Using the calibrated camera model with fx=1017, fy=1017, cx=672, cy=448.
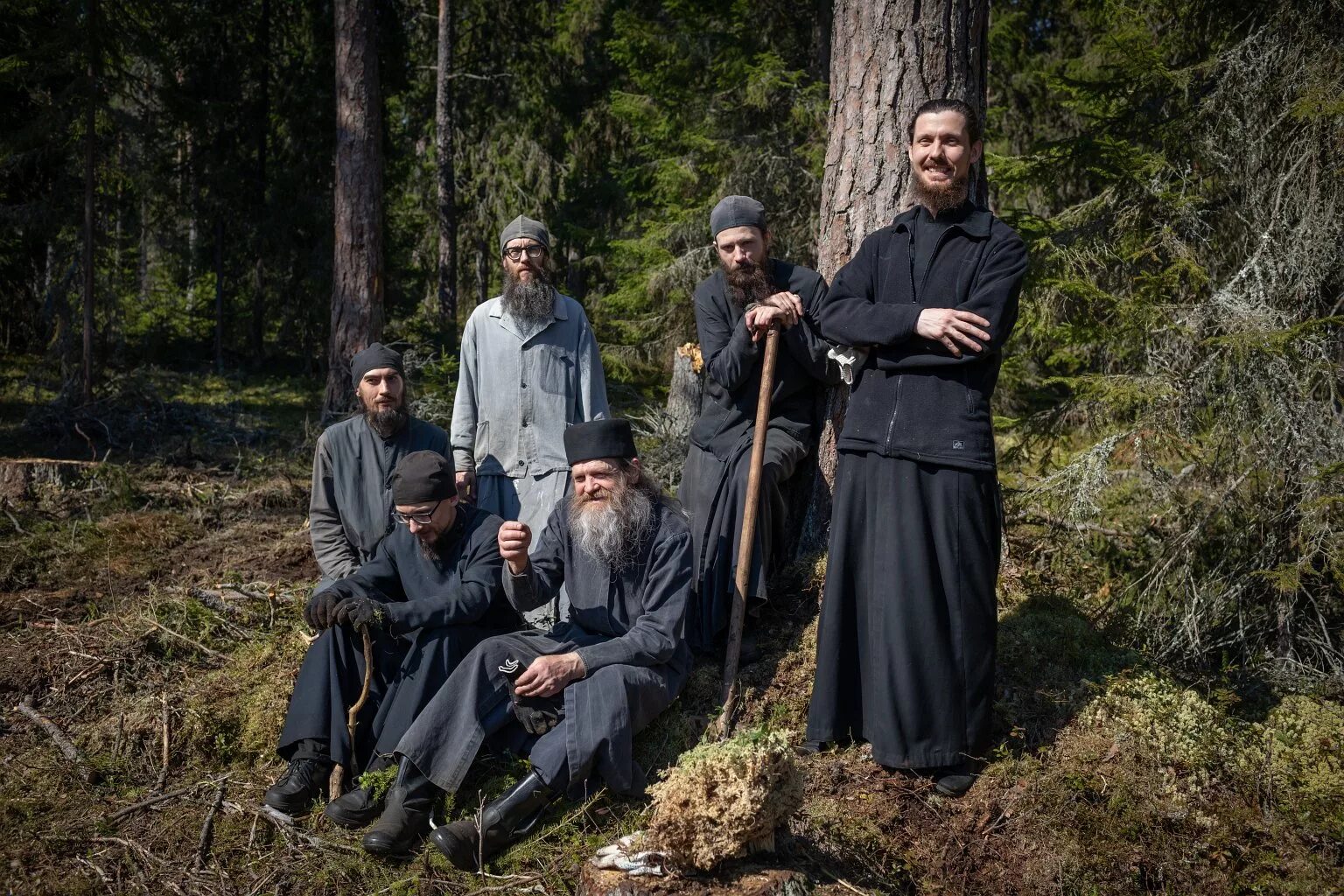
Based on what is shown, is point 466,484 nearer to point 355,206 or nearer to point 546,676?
point 546,676

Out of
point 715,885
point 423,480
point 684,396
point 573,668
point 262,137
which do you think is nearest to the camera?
point 715,885

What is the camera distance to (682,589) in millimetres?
4293

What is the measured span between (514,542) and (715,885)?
164cm

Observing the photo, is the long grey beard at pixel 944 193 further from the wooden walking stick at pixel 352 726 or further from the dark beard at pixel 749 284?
the wooden walking stick at pixel 352 726

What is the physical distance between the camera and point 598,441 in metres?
4.36

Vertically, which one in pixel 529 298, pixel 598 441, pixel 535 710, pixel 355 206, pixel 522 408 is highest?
pixel 355 206

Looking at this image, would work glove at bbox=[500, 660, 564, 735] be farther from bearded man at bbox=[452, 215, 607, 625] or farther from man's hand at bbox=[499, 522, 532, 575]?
bearded man at bbox=[452, 215, 607, 625]

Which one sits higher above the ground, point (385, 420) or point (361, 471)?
point (385, 420)

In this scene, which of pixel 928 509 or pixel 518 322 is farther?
pixel 518 322

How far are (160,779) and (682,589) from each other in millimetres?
2419

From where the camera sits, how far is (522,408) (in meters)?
5.25

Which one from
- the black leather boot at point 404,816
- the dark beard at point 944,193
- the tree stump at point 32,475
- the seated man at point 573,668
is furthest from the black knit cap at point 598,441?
the tree stump at point 32,475

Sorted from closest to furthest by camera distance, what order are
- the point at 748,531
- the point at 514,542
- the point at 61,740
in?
the point at 514,542 < the point at 748,531 < the point at 61,740

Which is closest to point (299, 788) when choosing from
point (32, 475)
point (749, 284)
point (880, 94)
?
point (749, 284)
